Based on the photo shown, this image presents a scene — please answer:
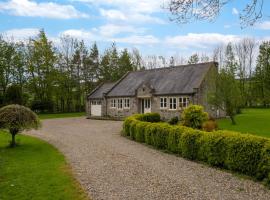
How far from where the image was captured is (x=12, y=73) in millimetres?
44344

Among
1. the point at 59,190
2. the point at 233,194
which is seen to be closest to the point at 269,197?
the point at 233,194

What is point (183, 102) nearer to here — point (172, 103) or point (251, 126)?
point (172, 103)

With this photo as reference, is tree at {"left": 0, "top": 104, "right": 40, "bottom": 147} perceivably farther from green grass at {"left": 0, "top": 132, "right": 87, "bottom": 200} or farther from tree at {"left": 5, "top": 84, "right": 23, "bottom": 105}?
tree at {"left": 5, "top": 84, "right": 23, "bottom": 105}

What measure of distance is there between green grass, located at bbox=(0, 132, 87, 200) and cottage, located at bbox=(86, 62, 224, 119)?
1761 centimetres

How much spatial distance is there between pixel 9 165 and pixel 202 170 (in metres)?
6.81

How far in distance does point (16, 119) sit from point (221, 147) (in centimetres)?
986

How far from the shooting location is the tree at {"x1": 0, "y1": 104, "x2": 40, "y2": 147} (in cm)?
1417

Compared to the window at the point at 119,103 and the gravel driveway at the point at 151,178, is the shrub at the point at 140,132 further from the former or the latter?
the window at the point at 119,103

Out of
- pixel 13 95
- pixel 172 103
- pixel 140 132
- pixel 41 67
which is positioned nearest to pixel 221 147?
pixel 140 132

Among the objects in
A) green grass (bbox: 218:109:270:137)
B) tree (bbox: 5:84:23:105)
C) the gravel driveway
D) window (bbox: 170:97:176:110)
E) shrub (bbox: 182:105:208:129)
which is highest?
tree (bbox: 5:84:23:105)

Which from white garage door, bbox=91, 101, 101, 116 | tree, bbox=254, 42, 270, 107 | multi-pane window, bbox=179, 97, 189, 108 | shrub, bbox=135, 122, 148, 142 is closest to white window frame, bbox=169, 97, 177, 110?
multi-pane window, bbox=179, 97, 189, 108

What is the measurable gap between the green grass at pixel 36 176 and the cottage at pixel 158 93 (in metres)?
17.6

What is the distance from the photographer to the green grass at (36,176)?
6.95 meters

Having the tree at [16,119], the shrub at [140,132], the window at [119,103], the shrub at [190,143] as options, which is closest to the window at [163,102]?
the window at [119,103]
